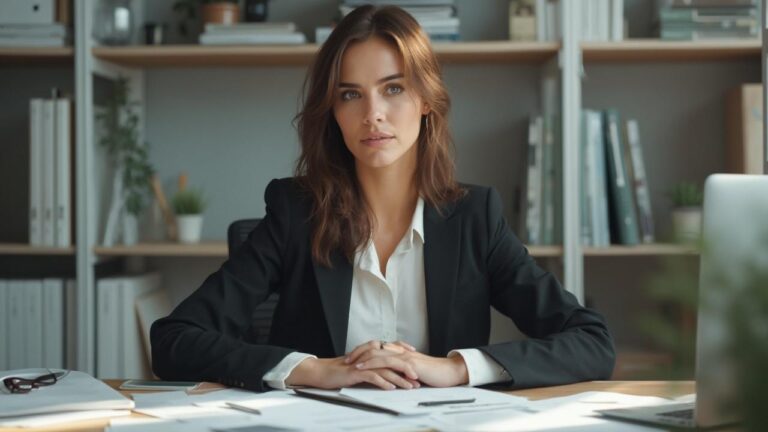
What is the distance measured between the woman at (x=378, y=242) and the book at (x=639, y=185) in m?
1.03

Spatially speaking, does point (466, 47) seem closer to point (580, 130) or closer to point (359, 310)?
point (580, 130)

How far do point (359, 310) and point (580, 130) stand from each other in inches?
47.2

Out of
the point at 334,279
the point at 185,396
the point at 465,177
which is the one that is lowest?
the point at 185,396

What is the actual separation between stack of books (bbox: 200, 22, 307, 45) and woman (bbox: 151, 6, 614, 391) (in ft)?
2.90

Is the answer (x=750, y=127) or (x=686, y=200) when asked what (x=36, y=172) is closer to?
(x=686, y=200)

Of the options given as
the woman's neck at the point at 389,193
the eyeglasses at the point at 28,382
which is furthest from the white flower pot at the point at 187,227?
the eyeglasses at the point at 28,382

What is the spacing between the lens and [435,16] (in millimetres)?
2705

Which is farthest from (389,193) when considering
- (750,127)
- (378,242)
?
(750,127)

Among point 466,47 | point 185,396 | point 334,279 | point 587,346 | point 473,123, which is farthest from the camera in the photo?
point 473,123

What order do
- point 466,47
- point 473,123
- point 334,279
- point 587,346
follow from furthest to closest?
1. point 473,123
2. point 466,47
3. point 334,279
4. point 587,346

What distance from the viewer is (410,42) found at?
180 cm

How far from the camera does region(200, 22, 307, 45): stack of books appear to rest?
2.73 m

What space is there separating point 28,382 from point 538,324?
82cm

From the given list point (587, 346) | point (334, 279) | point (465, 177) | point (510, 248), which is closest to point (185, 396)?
point (334, 279)
